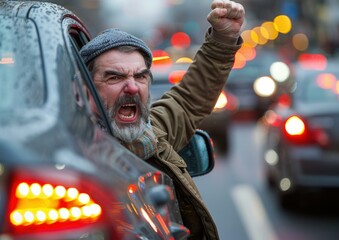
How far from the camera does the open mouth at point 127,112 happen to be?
3.55 m

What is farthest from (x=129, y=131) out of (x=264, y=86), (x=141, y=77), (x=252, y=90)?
(x=264, y=86)

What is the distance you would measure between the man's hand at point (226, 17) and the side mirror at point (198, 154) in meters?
0.46

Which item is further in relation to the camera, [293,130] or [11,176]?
[293,130]

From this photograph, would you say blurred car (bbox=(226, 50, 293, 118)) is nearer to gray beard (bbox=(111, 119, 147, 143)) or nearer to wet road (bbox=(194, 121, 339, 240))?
wet road (bbox=(194, 121, 339, 240))

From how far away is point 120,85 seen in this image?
360 centimetres

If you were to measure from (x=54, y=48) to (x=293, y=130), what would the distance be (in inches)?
321

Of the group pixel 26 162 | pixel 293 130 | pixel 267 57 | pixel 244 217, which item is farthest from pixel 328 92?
pixel 267 57

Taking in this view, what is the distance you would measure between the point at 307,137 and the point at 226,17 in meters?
6.15

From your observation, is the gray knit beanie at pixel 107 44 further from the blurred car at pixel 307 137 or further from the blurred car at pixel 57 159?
the blurred car at pixel 307 137

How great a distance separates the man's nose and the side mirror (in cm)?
78

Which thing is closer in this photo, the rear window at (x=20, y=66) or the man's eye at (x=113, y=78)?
the rear window at (x=20, y=66)

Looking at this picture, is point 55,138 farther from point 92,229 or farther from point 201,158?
point 201,158

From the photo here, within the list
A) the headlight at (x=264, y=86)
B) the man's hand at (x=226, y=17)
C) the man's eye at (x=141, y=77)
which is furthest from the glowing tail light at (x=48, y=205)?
the headlight at (x=264, y=86)

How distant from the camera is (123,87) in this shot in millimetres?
3590
